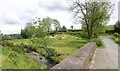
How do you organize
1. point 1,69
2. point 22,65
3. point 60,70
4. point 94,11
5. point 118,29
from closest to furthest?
point 60,70
point 1,69
point 22,65
point 94,11
point 118,29

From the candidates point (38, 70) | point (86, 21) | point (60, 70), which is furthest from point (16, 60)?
point (86, 21)

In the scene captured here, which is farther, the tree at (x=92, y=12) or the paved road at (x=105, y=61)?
the tree at (x=92, y=12)

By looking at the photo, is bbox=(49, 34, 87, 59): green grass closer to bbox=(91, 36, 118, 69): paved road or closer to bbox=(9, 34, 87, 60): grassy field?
bbox=(9, 34, 87, 60): grassy field

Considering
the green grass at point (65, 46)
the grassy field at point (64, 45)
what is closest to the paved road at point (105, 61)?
the grassy field at point (64, 45)

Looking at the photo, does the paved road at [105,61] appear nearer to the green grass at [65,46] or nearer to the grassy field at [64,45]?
the grassy field at [64,45]

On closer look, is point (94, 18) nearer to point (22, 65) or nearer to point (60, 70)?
point (22, 65)

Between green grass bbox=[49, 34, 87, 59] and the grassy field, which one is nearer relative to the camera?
green grass bbox=[49, 34, 87, 59]

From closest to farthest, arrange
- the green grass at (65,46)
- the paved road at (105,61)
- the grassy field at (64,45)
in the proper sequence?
1. the paved road at (105,61)
2. the green grass at (65,46)
3. the grassy field at (64,45)

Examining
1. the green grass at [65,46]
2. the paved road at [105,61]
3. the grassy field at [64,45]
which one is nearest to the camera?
the paved road at [105,61]

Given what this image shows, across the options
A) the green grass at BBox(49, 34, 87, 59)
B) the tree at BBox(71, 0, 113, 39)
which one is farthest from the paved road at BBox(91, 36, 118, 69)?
the tree at BBox(71, 0, 113, 39)

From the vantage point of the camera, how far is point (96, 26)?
44.6 meters

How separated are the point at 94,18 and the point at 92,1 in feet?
9.88

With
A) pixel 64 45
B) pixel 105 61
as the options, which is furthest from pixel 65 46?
pixel 105 61

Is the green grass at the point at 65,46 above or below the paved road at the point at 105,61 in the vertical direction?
below
